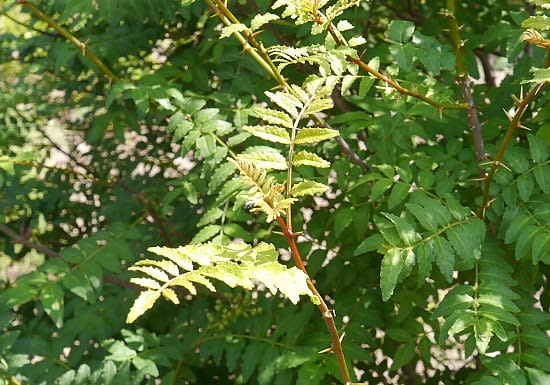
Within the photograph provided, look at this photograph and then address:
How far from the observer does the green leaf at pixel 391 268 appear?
1.71 meters

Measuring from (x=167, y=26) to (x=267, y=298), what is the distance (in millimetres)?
1003

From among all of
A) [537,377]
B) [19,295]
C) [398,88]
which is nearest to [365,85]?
[398,88]

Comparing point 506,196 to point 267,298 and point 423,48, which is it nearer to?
point 423,48

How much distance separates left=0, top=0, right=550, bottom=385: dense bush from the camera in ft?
5.94

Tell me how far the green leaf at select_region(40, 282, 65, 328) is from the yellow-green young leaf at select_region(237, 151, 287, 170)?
102 cm

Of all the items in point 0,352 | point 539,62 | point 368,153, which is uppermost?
point 539,62

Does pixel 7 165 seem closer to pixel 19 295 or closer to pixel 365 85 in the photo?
pixel 19 295

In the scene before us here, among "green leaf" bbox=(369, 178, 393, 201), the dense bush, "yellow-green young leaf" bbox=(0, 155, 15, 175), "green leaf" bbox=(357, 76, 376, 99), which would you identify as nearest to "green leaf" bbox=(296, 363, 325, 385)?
the dense bush

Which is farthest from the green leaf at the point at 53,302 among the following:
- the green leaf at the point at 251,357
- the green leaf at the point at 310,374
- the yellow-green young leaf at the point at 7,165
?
the green leaf at the point at 310,374

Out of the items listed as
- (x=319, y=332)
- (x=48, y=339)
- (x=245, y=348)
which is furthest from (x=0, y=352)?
(x=319, y=332)

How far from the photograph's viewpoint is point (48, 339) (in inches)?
104

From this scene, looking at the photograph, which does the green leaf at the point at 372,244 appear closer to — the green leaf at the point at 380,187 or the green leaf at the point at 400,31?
the green leaf at the point at 380,187

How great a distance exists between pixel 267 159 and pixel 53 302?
3.43ft

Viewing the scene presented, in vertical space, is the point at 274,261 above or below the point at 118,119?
above
